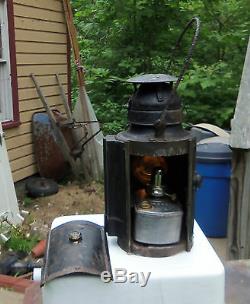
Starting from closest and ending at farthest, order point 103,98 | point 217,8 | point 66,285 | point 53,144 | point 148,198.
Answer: point 66,285 → point 148,198 → point 53,144 → point 217,8 → point 103,98

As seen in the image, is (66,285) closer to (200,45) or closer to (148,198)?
(148,198)

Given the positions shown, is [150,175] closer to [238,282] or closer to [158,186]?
[158,186]

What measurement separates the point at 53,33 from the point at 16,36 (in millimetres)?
983

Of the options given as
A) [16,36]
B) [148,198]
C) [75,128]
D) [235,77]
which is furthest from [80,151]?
[148,198]

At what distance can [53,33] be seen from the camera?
6.05 meters

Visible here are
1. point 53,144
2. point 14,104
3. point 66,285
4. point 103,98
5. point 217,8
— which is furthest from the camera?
point 103,98

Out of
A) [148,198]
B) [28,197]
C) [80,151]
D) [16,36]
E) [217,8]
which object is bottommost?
[28,197]

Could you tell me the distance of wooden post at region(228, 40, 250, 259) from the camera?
3.03 m

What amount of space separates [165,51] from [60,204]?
3383 millimetres

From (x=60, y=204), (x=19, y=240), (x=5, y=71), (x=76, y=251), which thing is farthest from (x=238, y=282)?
(x=5, y=71)

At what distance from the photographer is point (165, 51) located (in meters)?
7.18

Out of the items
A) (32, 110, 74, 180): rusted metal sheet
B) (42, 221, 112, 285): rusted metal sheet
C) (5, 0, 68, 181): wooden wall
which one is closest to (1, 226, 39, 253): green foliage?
(5, 0, 68, 181): wooden wall

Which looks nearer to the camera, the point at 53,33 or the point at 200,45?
the point at 53,33

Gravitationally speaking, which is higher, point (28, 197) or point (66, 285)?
point (66, 285)
